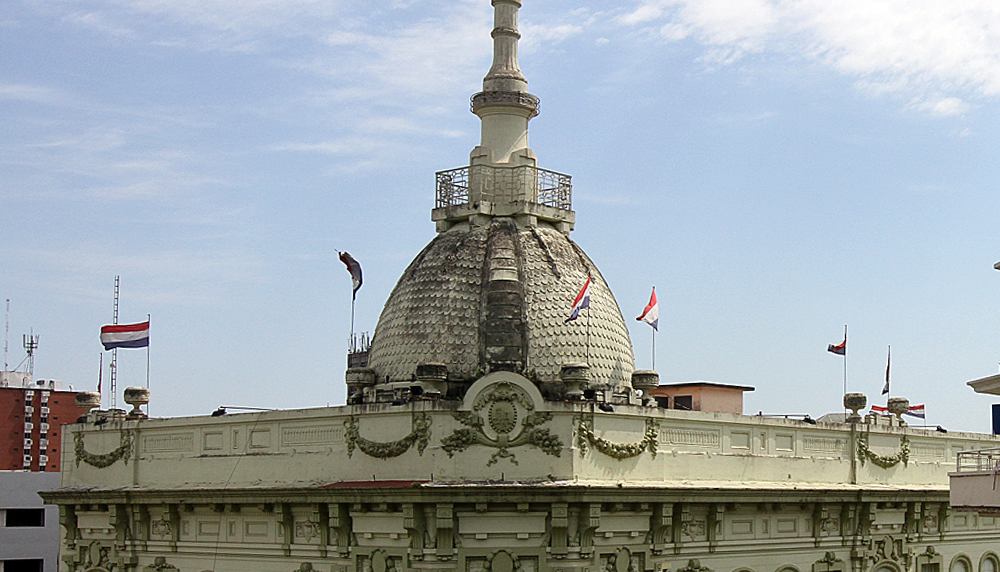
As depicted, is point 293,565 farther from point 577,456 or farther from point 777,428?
point 777,428

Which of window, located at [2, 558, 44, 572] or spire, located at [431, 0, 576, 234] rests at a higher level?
spire, located at [431, 0, 576, 234]

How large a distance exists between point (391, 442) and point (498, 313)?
5.86m

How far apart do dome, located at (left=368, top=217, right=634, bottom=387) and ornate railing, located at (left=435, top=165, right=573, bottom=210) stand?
43.6 inches

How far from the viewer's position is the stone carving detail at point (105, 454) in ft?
146

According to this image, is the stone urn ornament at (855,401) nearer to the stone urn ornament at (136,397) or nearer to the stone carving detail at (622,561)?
the stone carving detail at (622,561)

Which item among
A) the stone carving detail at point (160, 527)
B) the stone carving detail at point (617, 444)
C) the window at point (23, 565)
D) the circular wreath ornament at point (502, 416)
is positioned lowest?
the window at point (23, 565)

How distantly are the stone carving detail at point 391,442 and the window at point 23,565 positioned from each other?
31470 mm

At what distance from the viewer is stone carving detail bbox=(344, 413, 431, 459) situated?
120 feet

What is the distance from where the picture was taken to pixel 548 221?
1812 inches

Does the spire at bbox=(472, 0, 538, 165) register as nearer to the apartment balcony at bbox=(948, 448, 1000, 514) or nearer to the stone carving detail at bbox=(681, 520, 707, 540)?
the stone carving detail at bbox=(681, 520, 707, 540)

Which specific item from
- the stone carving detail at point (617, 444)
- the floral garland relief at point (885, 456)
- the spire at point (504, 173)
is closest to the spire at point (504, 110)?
the spire at point (504, 173)

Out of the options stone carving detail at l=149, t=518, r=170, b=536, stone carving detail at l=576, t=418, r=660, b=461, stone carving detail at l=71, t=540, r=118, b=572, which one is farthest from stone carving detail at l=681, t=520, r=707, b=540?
stone carving detail at l=71, t=540, r=118, b=572

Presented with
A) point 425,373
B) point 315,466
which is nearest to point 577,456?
point 425,373

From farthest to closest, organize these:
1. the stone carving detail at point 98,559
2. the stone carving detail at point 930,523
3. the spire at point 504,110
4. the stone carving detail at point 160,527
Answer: the stone carving detail at point 930,523 → the spire at point 504,110 → the stone carving detail at point 98,559 → the stone carving detail at point 160,527
